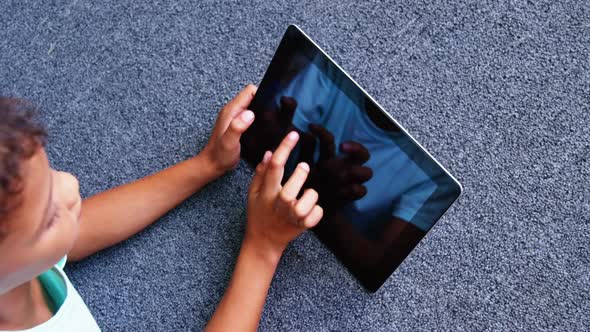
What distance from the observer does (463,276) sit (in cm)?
70

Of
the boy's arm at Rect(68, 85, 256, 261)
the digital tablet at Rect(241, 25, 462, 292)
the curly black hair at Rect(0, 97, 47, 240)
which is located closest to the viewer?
the curly black hair at Rect(0, 97, 47, 240)

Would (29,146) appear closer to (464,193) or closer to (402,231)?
(402,231)

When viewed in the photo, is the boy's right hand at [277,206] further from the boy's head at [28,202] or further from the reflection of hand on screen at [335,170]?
the boy's head at [28,202]

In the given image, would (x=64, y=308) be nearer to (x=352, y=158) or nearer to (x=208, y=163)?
(x=208, y=163)

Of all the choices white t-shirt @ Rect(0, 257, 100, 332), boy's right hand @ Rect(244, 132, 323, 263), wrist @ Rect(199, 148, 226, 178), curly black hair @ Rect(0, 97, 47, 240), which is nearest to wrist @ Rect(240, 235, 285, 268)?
boy's right hand @ Rect(244, 132, 323, 263)

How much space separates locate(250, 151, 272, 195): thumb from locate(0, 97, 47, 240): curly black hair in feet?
Result: 0.89

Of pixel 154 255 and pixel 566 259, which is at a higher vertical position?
pixel 566 259

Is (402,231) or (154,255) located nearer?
(402,231)

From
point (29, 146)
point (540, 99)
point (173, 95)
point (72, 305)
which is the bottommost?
point (72, 305)

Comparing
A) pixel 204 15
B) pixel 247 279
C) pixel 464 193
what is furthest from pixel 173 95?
pixel 464 193

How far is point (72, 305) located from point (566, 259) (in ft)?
1.88

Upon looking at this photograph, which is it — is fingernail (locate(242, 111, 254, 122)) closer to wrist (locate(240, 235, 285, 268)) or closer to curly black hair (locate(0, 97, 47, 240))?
wrist (locate(240, 235, 285, 268))

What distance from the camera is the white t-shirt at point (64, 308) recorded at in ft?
2.06

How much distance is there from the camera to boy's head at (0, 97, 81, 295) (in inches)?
16.5
